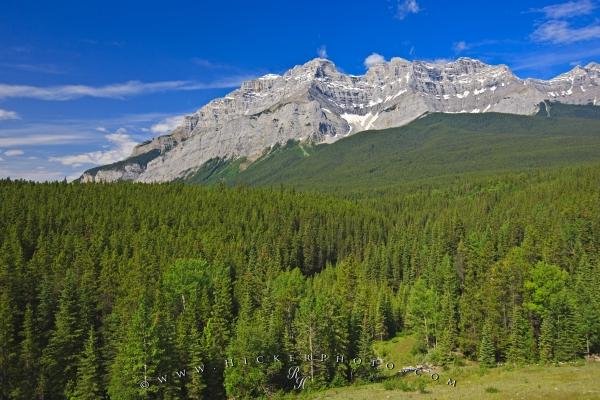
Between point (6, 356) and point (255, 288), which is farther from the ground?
point (255, 288)

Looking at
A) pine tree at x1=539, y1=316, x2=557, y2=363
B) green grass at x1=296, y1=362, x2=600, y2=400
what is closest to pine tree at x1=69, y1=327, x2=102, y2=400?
green grass at x1=296, y1=362, x2=600, y2=400

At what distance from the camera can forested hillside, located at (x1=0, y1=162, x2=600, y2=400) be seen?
56.3 metres

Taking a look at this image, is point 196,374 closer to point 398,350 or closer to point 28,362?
point 28,362

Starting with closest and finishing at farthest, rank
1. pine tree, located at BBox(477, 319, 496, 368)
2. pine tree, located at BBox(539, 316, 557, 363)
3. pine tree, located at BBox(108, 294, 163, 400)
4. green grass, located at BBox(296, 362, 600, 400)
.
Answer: green grass, located at BBox(296, 362, 600, 400), pine tree, located at BBox(108, 294, 163, 400), pine tree, located at BBox(477, 319, 496, 368), pine tree, located at BBox(539, 316, 557, 363)

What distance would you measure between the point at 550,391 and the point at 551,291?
129 ft

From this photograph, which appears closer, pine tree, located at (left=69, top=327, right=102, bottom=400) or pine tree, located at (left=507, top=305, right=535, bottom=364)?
pine tree, located at (left=69, top=327, right=102, bottom=400)

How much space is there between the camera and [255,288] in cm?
9600

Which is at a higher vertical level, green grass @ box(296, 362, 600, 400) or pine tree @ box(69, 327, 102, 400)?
green grass @ box(296, 362, 600, 400)

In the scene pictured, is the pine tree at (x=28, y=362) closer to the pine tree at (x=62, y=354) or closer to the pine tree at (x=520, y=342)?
the pine tree at (x=62, y=354)

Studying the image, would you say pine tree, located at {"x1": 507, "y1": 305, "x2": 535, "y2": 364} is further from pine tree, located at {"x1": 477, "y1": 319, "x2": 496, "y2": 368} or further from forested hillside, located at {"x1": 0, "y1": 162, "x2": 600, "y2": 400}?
pine tree, located at {"x1": 477, "y1": 319, "x2": 496, "y2": 368}

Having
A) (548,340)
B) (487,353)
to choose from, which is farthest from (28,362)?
(548,340)

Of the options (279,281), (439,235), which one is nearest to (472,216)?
(439,235)

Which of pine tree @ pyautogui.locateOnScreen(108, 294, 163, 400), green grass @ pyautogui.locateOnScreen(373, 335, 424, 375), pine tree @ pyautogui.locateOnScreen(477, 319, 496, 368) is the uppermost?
pine tree @ pyautogui.locateOnScreen(108, 294, 163, 400)

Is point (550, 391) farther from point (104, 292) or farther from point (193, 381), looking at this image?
point (104, 292)
